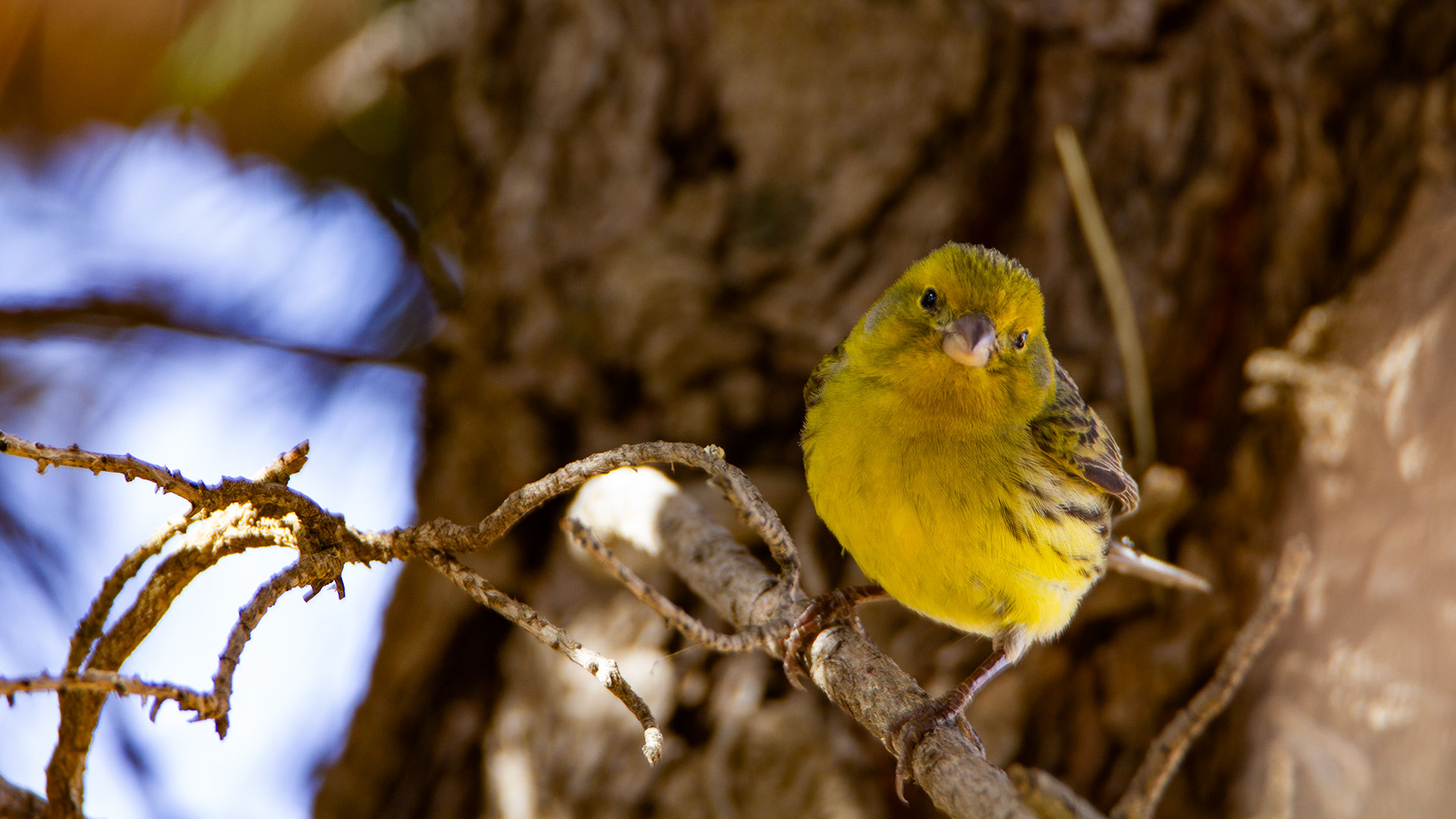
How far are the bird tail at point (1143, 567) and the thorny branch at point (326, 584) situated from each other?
3.21ft

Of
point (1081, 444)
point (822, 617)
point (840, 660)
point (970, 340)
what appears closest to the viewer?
point (840, 660)

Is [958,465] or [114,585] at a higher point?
[958,465]

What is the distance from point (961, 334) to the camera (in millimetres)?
1829

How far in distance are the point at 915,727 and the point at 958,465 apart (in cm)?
50

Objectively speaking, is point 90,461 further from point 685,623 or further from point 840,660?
point 840,660

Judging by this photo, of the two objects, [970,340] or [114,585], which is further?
[970,340]

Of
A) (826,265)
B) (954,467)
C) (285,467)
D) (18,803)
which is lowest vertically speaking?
(18,803)

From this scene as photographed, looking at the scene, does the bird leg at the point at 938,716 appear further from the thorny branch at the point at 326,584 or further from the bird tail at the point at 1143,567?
the bird tail at the point at 1143,567

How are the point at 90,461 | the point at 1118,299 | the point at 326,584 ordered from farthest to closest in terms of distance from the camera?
the point at 1118,299, the point at 326,584, the point at 90,461

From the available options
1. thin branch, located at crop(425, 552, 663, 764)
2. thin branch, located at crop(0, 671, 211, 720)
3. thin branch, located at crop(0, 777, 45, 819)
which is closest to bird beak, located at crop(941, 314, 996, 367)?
thin branch, located at crop(425, 552, 663, 764)

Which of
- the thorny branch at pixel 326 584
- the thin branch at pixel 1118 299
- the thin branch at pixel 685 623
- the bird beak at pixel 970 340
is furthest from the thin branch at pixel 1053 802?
the thin branch at pixel 1118 299

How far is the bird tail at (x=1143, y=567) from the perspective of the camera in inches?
88.0

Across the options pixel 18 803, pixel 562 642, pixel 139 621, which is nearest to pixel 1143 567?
pixel 562 642

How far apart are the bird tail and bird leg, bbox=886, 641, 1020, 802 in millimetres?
358
